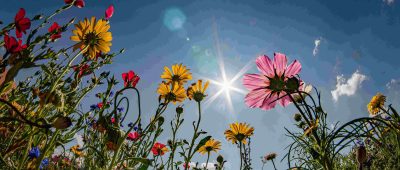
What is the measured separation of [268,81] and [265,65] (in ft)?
0.22

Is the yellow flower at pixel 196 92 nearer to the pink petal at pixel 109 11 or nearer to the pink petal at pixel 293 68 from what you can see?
the pink petal at pixel 109 11

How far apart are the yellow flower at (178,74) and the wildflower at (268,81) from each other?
5.73 feet

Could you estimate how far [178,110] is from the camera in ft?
8.99

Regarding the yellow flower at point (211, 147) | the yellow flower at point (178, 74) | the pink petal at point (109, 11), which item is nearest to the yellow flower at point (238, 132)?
the yellow flower at point (211, 147)

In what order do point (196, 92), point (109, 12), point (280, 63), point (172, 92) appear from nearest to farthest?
point (280, 63) → point (109, 12) → point (172, 92) → point (196, 92)

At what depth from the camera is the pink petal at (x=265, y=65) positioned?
1.30m

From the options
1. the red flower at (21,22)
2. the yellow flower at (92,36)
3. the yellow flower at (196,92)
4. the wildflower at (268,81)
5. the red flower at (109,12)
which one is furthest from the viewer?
the yellow flower at (196,92)

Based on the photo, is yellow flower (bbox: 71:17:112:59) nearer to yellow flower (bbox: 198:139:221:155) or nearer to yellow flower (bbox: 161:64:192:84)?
yellow flower (bbox: 161:64:192:84)

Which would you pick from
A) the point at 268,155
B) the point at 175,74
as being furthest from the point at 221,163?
the point at 175,74

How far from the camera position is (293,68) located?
1.29 metres

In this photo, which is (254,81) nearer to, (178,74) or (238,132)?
(178,74)

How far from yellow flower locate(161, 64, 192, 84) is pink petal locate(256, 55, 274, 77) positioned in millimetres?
1787

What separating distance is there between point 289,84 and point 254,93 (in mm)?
279

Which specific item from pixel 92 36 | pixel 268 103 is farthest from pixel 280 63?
pixel 92 36
